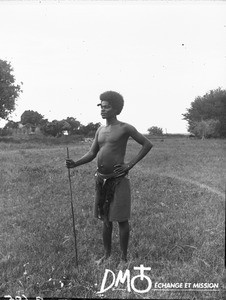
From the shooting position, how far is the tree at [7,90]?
40.0 metres

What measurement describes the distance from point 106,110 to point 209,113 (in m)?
43.9

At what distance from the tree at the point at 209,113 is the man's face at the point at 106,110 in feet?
123

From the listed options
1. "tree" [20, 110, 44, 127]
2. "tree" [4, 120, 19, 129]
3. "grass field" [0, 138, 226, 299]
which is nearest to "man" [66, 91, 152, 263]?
"grass field" [0, 138, 226, 299]

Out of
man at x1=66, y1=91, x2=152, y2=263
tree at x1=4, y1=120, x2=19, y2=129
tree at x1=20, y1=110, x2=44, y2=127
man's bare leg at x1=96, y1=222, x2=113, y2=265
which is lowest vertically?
man's bare leg at x1=96, y1=222, x2=113, y2=265

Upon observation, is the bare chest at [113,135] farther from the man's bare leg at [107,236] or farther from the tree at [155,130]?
the tree at [155,130]

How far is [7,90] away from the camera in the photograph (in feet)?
132

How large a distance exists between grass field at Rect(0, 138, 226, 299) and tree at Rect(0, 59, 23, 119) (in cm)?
3279

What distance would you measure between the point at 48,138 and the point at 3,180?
1813cm

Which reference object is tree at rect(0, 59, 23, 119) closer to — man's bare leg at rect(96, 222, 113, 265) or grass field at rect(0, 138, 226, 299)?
grass field at rect(0, 138, 226, 299)

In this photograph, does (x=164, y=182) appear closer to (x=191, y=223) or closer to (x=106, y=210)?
(x=191, y=223)

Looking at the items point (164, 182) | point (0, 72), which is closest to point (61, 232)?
point (164, 182)

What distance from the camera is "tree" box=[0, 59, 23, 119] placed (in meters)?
40.0

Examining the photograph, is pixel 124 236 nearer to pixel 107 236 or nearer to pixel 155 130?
pixel 107 236

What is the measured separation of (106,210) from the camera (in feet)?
13.8
